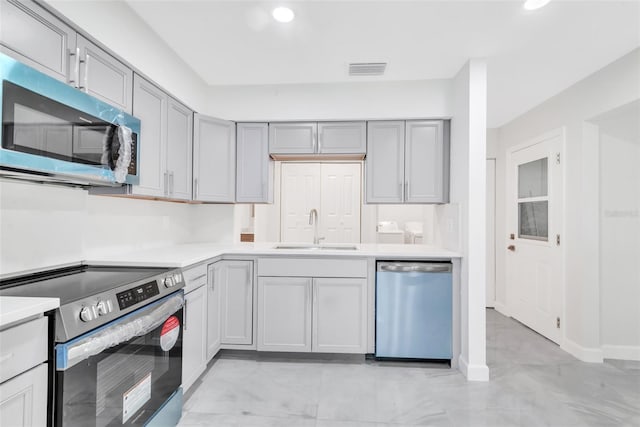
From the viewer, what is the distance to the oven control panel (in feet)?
4.57

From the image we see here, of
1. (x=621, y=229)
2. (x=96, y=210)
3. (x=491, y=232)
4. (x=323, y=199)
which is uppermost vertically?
(x=323, y=199)

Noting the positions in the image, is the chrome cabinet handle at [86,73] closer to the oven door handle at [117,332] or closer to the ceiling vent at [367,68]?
the oven door handle at [117,332]

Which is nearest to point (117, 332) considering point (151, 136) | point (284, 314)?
point (151, 136)

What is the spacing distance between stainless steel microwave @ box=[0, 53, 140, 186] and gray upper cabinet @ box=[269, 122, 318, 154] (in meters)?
1.43

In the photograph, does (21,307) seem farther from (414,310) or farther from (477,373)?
(477,373)

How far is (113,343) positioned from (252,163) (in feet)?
6.72

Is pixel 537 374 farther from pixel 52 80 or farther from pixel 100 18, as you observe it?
pixel 100 18

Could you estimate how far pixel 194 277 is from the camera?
216 cm

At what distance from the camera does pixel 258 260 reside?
2711 mm

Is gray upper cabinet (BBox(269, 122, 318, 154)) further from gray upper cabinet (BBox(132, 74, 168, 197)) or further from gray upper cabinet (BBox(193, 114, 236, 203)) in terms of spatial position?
gray upper cabinet (BBox(132, 74, 168, 197))

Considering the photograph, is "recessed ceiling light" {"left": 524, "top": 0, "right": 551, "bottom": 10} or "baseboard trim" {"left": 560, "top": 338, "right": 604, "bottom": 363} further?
"baseboard trim" {"left": 560, "top": 338, "right": 604, "bottom": 363}

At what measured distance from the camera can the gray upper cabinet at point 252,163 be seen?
3039 mm

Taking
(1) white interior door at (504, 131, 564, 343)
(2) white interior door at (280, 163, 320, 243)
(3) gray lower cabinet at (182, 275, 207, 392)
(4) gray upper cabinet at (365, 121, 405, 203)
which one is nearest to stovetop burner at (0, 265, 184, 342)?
(3) gray lower cabinet at (182, 275, 207, 392)

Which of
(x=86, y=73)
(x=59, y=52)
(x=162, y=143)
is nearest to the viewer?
(x=59, y=52)
